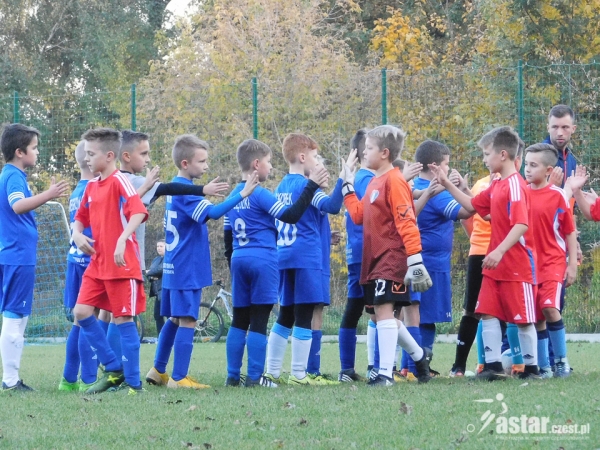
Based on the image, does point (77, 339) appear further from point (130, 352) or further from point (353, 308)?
point (353, 308)

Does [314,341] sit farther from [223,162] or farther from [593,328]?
[223,162]

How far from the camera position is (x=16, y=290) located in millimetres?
7875

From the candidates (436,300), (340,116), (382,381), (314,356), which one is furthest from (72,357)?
(340,116)

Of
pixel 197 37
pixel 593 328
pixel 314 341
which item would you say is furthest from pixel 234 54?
pixel 314 341

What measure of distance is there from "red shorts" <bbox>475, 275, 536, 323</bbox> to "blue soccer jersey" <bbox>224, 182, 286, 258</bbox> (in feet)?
5.53

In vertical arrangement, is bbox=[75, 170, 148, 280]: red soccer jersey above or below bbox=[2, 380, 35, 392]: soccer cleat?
above

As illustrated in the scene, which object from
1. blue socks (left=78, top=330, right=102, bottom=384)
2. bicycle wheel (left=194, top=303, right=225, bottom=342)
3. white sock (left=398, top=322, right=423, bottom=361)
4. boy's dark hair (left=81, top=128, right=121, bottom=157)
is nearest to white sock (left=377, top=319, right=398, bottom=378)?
white sock (left=398, top=322, right=423, bottom=361)

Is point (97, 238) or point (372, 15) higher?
point (372, 15)

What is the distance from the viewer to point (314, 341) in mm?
8508

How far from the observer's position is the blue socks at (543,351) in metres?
7.81

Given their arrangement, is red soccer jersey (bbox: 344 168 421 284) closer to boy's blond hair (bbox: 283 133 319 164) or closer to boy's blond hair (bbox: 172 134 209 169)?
boy's blond hair (bbox: 283 133 319 164)

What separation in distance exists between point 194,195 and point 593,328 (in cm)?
835

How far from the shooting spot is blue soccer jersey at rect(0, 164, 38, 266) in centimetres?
789

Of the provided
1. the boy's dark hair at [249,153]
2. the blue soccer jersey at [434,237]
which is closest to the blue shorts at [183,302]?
the boy's dark hair at [249,153]
